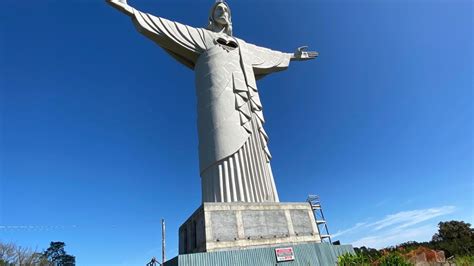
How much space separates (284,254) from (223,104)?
862 centimetres

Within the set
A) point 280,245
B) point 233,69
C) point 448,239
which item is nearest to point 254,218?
point 280,245

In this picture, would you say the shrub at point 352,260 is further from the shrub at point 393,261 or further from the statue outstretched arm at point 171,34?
the statue outstretched arm at point 171,34

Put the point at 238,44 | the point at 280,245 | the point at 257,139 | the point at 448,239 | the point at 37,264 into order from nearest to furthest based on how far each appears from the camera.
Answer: the point at 280,245, the point at 257,139, the point at 238,44, the point at 37,264, the point at 448,239

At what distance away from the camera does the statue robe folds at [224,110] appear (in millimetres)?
15078

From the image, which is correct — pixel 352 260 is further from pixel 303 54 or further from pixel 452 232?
pixel 452 232

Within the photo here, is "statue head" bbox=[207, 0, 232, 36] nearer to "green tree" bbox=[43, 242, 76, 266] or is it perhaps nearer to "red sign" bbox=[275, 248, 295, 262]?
"red sign" bbox=[275, 248, 295, 262]

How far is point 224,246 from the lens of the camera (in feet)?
39.9

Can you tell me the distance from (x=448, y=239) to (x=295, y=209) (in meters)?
48.6

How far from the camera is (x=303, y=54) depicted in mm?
24047

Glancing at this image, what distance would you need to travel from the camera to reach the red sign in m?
12.0

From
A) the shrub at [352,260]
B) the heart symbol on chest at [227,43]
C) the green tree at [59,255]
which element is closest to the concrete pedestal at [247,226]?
the shrub at [352,260]

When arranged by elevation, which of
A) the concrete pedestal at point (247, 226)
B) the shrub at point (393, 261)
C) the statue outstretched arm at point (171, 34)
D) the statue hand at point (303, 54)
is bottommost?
the shrub at point (393, 261)

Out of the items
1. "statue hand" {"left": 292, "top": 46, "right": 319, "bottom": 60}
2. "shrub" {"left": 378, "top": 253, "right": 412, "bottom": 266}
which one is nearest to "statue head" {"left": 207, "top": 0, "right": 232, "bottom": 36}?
"statue hand" {"left": 292, "top": 46, "right": 319, "bottom": 60}

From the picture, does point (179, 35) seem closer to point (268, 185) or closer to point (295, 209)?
point (268, 185)
